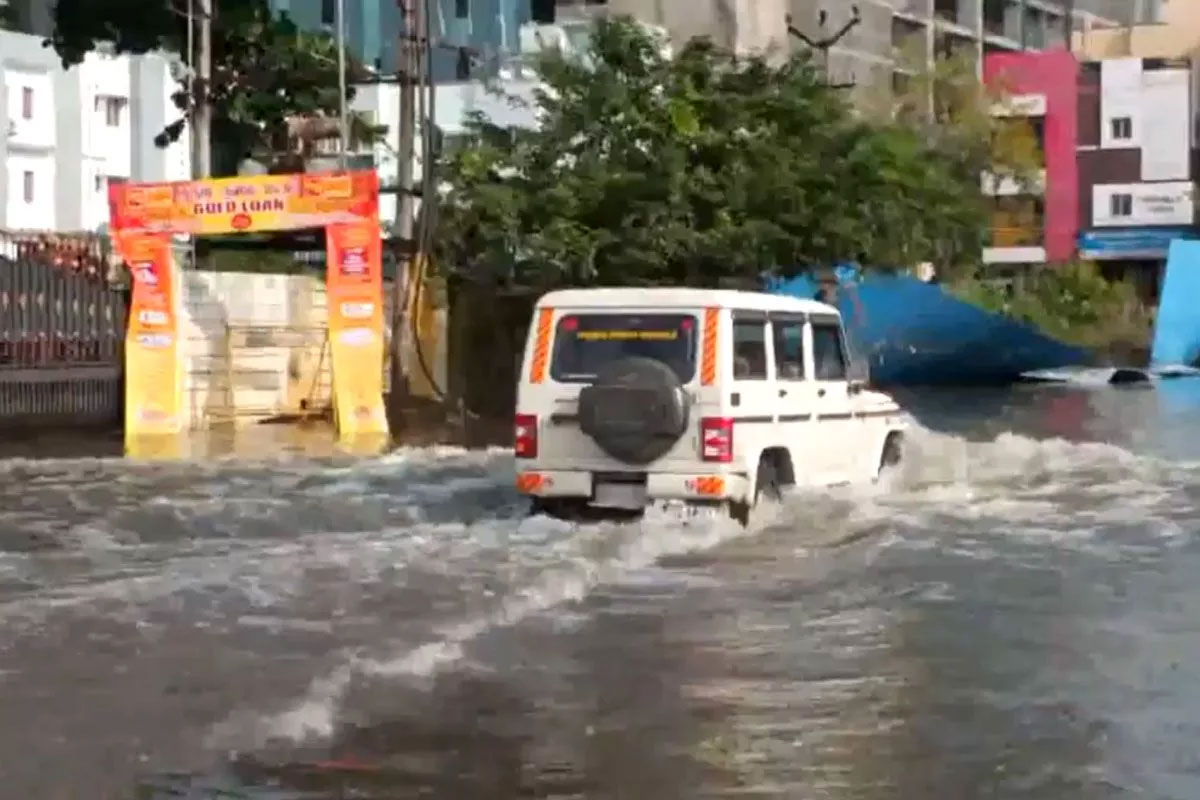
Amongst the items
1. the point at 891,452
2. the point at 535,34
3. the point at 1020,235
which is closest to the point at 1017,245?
the point at 1020,235

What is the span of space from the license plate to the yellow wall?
193 ft

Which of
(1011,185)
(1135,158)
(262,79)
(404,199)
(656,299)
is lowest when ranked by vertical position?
(656,299)

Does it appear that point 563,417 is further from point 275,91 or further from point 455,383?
point 275,91

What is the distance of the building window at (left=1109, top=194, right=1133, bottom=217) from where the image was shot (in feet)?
219

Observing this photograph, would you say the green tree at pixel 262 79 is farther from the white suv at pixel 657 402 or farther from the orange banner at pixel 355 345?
the white suv at pixel 657 402

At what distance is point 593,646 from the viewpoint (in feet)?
34.6

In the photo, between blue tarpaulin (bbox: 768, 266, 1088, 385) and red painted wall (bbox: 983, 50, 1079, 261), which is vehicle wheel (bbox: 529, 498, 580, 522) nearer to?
blue tarpaulin (bbox: 768, 266, 1088, 385)

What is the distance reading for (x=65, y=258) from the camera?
90.7ft

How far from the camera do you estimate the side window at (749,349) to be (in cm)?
1448

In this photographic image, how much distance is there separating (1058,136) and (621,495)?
5627 centimetres

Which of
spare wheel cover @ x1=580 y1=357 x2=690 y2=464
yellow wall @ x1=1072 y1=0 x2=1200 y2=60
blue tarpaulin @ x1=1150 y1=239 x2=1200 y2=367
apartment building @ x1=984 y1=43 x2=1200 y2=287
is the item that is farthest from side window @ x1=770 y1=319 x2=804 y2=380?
yellow wall @ x1=1072 y1=0 x2=1200 y2=60

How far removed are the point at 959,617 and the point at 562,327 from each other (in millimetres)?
4316

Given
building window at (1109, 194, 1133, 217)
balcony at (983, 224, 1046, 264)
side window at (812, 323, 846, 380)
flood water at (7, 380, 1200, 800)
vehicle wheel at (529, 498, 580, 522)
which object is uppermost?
building window at (1109, 194, 1133, 217)

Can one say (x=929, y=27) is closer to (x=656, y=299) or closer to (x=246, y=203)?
(x=246, y=203)
